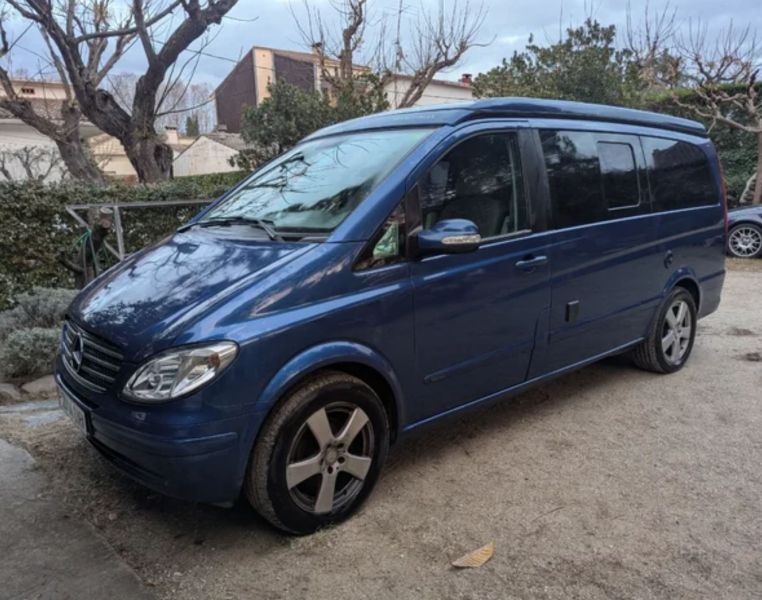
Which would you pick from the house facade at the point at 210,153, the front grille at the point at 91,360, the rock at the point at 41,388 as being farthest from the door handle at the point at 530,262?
the house facade at the point at 210,153

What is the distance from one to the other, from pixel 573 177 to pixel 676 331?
183 cm

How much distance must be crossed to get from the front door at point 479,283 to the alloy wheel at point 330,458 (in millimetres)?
365

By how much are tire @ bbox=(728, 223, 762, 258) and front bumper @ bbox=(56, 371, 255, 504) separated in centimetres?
1117

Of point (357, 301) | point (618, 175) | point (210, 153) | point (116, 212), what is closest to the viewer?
point (357, 301)

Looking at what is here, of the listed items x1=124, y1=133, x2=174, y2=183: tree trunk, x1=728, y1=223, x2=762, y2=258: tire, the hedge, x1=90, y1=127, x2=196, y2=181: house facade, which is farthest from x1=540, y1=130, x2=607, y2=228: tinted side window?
x1=90, y1=127, x2=196, y2=181: house facade

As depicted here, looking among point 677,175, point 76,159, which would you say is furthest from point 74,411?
point 76,159

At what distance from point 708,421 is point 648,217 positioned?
1423mm

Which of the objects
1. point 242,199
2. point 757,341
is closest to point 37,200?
point 242,199

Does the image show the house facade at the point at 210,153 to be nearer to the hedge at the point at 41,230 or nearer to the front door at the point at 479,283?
the hedge at the point at 41,230

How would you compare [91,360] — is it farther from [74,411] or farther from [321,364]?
[321,364]

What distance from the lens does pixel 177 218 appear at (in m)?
8.27

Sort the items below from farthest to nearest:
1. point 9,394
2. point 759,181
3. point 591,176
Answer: point 759,181
point 9,394
point 591,176

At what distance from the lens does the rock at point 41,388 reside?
471 centimetres

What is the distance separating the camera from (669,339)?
483 cm
